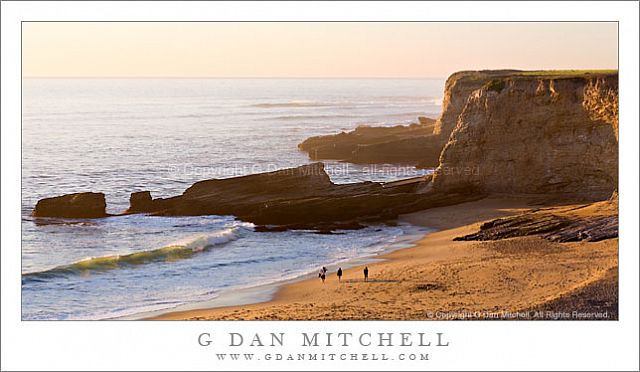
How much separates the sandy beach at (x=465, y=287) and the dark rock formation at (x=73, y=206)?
13644 mm

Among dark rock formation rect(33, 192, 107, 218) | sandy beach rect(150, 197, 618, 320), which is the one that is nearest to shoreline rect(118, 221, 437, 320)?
sandy beach rect(150, 197, 618, 320)

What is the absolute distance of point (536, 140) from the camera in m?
35.2

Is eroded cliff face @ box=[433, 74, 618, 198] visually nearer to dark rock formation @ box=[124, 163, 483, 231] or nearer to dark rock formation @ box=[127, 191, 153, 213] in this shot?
dark rock formation @ box=[124, 163, 483, 231]

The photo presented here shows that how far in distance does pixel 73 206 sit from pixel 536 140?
19.9 metres

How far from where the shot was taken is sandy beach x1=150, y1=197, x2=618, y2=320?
20.7 meters

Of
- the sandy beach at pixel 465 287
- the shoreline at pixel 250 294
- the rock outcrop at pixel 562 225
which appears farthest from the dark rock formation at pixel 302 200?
the rock outcrop at pixel 562 225

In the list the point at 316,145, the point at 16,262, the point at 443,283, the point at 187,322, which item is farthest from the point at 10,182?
the point at 316,145

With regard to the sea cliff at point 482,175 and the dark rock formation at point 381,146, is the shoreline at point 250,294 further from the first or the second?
the dark rock formation at point 381,146

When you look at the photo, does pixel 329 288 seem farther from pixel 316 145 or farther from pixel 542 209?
pixel 316 145

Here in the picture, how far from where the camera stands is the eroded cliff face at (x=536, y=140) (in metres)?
33.5

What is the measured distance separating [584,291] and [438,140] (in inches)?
1304

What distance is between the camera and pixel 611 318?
19672 millimetres

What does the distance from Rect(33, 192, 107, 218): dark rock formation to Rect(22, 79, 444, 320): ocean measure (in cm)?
75

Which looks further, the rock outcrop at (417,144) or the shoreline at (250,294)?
the rock outcrop at (417,144)
